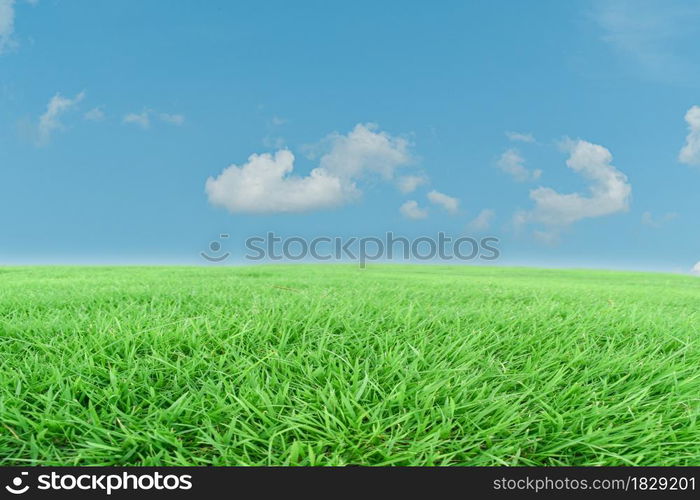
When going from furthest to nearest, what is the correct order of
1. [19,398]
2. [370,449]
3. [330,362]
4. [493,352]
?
[493,352], [330,362], [19,398], [370,449]

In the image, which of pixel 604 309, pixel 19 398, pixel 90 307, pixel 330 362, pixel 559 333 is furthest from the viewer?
pixel 604 309

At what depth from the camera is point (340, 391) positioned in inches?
61.7

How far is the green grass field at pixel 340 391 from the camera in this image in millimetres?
1390

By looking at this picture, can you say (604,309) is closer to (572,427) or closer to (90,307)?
(572,427)

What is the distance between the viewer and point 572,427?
1.49m

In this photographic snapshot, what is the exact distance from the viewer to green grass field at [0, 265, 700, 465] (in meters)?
1.39

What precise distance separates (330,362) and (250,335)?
531mm

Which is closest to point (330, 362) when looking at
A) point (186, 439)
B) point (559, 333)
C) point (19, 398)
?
point (186, 439)

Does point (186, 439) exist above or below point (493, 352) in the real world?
below
